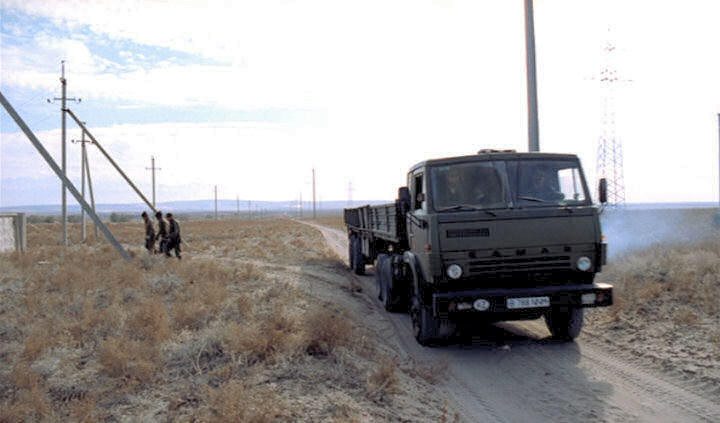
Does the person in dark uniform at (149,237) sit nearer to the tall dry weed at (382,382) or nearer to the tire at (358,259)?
the tire at (358,259)

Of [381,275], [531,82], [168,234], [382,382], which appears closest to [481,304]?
[382,382]

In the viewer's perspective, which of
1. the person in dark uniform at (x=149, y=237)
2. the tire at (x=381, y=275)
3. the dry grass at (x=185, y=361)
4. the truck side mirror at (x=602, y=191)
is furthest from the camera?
the person in dark uniform at (x=149, y=237)

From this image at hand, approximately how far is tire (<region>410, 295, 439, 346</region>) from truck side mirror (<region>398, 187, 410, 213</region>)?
1.39 metres

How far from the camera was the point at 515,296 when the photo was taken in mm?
6883

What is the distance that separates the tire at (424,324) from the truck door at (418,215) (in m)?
0.81

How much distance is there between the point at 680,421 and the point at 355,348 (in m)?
3.72

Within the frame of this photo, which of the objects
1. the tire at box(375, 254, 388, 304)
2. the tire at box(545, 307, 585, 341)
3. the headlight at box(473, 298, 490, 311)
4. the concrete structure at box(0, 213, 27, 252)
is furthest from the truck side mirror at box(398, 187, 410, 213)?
the concrete structure at box(0, 213, 27, 252)

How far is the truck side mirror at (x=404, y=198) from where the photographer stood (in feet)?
27.0

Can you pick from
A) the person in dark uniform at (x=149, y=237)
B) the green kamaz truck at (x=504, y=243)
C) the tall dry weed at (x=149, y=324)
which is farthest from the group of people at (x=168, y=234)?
the green kamaz truck at (x=504, y=243)

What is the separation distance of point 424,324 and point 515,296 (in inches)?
57.4

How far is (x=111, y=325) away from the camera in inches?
329

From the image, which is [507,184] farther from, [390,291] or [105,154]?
[105,154]

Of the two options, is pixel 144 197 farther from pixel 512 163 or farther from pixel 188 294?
pixel 512 163

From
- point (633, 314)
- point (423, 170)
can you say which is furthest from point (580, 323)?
point (423, 170)
